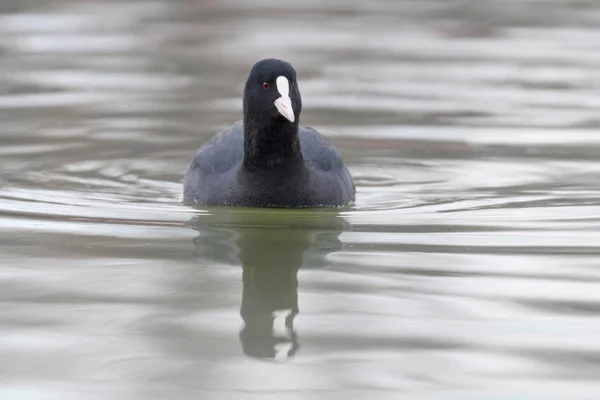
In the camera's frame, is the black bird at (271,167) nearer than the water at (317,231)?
No

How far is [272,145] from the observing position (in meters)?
7.45

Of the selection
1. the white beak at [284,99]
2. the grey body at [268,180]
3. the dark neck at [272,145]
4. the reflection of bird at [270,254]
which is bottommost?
the reflection of bird at [270,254]

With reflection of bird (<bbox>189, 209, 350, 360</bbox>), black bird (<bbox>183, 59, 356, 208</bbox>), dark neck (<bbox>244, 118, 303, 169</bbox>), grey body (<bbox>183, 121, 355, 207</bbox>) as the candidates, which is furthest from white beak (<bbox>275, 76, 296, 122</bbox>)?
reflection of bird (<bbox>189, 209, 350, 360</bbox>)

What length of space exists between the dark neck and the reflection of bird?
29 centimetres

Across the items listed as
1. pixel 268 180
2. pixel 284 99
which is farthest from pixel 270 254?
pixel 268 180

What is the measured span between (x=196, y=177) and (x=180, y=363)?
3.29 meters

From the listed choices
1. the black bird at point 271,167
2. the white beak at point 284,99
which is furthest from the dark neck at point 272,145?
the white beak at point 284,99

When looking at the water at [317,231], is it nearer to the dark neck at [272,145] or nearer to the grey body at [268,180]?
the grey body at [268,180]

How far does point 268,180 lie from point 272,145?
0.19 meters

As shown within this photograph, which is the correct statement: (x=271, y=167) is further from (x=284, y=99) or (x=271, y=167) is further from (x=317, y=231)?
(x=317, y=231)

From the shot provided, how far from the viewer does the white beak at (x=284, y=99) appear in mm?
7027

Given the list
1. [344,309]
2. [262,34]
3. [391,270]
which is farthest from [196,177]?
[262,34]

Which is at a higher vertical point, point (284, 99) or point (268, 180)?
point (284, 99)

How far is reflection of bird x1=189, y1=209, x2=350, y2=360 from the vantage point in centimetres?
499
